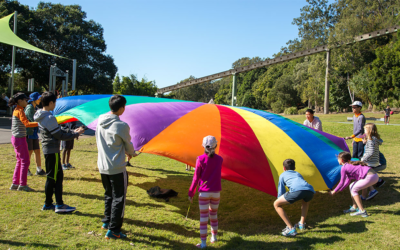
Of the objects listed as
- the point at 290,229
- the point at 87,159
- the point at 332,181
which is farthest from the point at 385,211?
the point at 87,159

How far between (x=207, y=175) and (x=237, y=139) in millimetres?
1243

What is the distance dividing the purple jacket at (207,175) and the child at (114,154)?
2.86ft

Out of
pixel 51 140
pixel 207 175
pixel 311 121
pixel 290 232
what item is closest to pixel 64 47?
pixel 51 140

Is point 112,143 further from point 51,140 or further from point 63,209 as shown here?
point 63,209

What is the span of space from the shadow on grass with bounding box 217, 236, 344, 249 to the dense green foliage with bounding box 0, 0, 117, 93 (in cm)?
3374

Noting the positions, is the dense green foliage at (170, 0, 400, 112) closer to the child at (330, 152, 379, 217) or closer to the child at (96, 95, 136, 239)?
the child at (330, 152, 379, 217)

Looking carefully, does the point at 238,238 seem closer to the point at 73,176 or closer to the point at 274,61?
the point at 73,176

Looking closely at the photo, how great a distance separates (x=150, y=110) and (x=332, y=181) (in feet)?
11.3

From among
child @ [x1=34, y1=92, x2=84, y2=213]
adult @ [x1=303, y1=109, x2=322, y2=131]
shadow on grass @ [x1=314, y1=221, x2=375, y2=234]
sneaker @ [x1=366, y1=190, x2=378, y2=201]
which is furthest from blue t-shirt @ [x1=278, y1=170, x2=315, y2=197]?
child @ [x1=34, y1=92, x2=84, y2=213]

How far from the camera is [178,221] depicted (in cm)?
438

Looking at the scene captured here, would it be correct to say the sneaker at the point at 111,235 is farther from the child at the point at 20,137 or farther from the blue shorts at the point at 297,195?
the child at the point at 20,137

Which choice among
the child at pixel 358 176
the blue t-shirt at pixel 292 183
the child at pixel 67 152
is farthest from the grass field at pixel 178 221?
the child at pixel 67 152

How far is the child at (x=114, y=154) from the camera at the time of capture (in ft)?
11.0

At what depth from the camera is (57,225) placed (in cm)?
387
